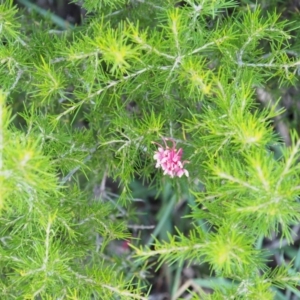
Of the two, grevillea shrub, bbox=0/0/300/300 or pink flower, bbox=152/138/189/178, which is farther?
pink flower, bbox=152/138/189/178

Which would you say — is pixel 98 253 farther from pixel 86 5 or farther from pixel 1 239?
pixel 86 5

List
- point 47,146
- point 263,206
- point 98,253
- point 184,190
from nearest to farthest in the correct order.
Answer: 1. point 263,206
2. point 47,146
3. point 98,253
4. point 184,190

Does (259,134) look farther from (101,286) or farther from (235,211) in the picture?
(101,286)

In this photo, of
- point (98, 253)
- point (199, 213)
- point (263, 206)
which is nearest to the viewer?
point (263, 206)

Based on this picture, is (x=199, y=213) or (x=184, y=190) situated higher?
(x=199, y=213)

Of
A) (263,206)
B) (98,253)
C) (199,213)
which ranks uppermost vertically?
(263,206)

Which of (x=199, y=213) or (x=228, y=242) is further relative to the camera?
(x=199, y=213)

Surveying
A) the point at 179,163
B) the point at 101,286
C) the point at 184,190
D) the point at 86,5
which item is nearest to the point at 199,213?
the point at 179,163

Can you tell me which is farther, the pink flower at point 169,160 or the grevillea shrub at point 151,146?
the pink flower at point 169,160
